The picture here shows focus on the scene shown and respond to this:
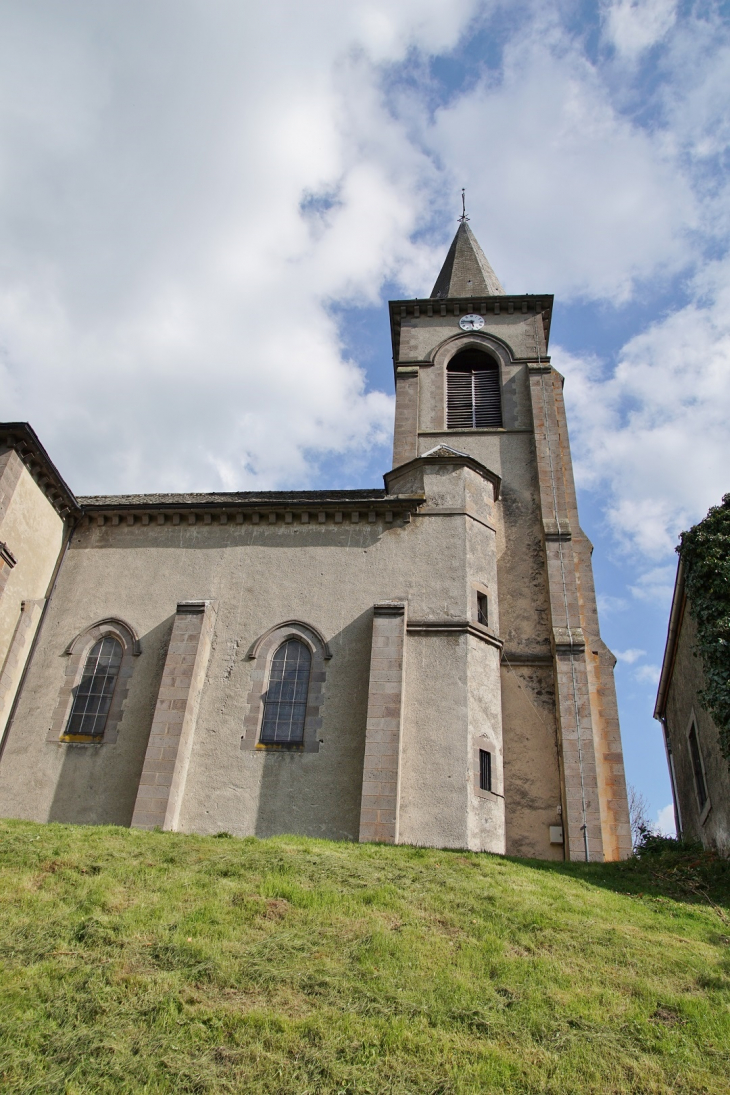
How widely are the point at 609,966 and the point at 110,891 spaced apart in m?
5.90

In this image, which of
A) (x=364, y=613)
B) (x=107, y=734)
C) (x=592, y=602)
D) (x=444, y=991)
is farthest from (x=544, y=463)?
(x=444, y=991)

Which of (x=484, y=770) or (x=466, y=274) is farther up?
(x=466, y=274)

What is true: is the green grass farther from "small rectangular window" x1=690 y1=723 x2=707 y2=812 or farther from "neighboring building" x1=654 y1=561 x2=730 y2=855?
"small rectangular window" x1=690 y1=723 x2=707 y2=812

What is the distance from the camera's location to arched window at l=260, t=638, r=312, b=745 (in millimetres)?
16031

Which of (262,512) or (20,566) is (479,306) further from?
(20,566)

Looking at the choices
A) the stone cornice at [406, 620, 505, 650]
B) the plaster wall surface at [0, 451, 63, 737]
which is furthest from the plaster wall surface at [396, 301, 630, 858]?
the plaster wall surface at [0, 451, 63, 737]

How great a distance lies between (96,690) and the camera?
16984 millimetres

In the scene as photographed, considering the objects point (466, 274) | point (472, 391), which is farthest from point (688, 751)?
point (466, 274)

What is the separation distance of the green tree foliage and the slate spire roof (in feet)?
46.1

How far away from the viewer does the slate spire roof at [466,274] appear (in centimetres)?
2852

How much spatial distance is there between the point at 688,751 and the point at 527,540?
6587 millimetres

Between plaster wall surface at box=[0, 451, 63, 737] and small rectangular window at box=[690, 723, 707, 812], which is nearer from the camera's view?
plaster wall surface at box=[0, 451, 63, 737]

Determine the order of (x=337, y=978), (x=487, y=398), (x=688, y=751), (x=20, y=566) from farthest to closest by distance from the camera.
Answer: (x=487, y=398), (x=688, y=751), (x=20, y=566), (x=337, y=978)

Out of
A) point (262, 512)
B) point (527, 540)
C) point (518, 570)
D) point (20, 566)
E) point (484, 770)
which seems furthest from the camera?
point (527, 540)
